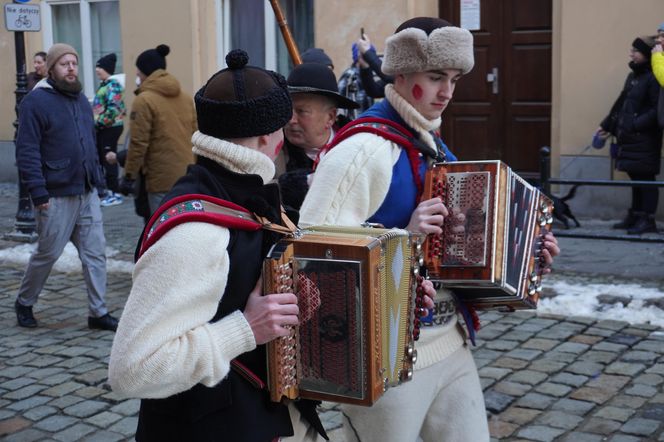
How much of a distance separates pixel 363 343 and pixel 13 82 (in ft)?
50.0

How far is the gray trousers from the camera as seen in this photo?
293 inches

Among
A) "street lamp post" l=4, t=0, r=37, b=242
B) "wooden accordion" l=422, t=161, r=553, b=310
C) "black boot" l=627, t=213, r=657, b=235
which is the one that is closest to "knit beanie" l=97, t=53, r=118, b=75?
"street lamp post" l=4, t=0, r=37, b=242

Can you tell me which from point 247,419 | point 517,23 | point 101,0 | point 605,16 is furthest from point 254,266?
point 101,0

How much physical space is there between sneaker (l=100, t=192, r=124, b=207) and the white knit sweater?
11.6m

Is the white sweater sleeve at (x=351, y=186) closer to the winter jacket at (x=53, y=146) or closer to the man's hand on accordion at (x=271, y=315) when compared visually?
the man's hand on accordion at (x=271, y=315)

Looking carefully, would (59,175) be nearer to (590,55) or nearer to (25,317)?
(25,317)

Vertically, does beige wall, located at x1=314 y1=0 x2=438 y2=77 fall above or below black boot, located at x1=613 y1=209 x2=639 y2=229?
above

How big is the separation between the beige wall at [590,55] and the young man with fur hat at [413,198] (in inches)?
307

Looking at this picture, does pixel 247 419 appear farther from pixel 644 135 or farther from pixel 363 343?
pixel 644 135

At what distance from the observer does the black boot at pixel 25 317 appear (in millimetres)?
7598

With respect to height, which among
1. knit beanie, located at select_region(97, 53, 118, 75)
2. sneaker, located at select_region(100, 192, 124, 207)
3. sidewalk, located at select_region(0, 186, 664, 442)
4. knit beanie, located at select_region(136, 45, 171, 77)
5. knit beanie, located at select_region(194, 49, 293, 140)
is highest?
knit beanie, located at select_region(97, 53, 118, 75)

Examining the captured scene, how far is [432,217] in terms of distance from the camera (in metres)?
3.36

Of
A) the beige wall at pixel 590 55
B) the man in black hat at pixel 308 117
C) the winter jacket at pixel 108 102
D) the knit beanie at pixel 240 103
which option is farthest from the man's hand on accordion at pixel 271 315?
the winter jacket at pixel 108 102

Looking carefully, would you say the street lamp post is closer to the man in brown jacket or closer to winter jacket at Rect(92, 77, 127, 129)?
winter jacket at Rect(92, 77, 127, 129)
